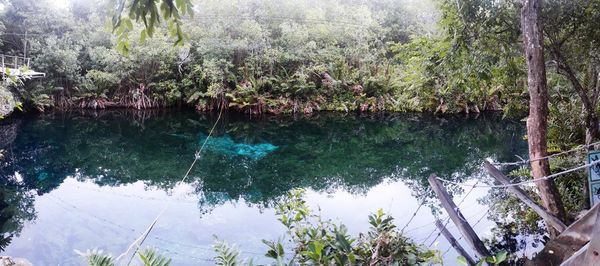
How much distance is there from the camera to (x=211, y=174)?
8.91 m

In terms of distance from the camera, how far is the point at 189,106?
17.8 m

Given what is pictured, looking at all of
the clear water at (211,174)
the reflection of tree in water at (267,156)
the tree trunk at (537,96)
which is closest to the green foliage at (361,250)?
the tree trunk at (537,96)

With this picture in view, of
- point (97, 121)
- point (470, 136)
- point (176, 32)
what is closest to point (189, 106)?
point (97, 121)

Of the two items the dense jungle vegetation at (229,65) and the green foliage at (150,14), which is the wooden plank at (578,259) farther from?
the dense jungle vegetation at (229,65)

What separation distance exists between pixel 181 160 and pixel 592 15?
855 cm

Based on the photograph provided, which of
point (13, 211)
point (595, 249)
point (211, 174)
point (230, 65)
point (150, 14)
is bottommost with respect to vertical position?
point (13, 211)

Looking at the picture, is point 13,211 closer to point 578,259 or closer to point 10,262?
point 10,262

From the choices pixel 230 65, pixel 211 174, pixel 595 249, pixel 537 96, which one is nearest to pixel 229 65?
pixel 230 65

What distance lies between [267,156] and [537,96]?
733 centimetres

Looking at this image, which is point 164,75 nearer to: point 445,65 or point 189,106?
point 189,106

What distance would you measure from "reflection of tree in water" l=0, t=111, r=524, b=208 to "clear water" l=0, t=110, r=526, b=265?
Answer: 4 cm

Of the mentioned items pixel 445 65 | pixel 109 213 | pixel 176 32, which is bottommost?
pixel 109 213

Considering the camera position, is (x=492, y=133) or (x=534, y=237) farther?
(x=492, y=133)

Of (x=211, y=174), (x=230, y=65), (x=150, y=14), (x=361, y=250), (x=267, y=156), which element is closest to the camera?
(x=150, y=14)
